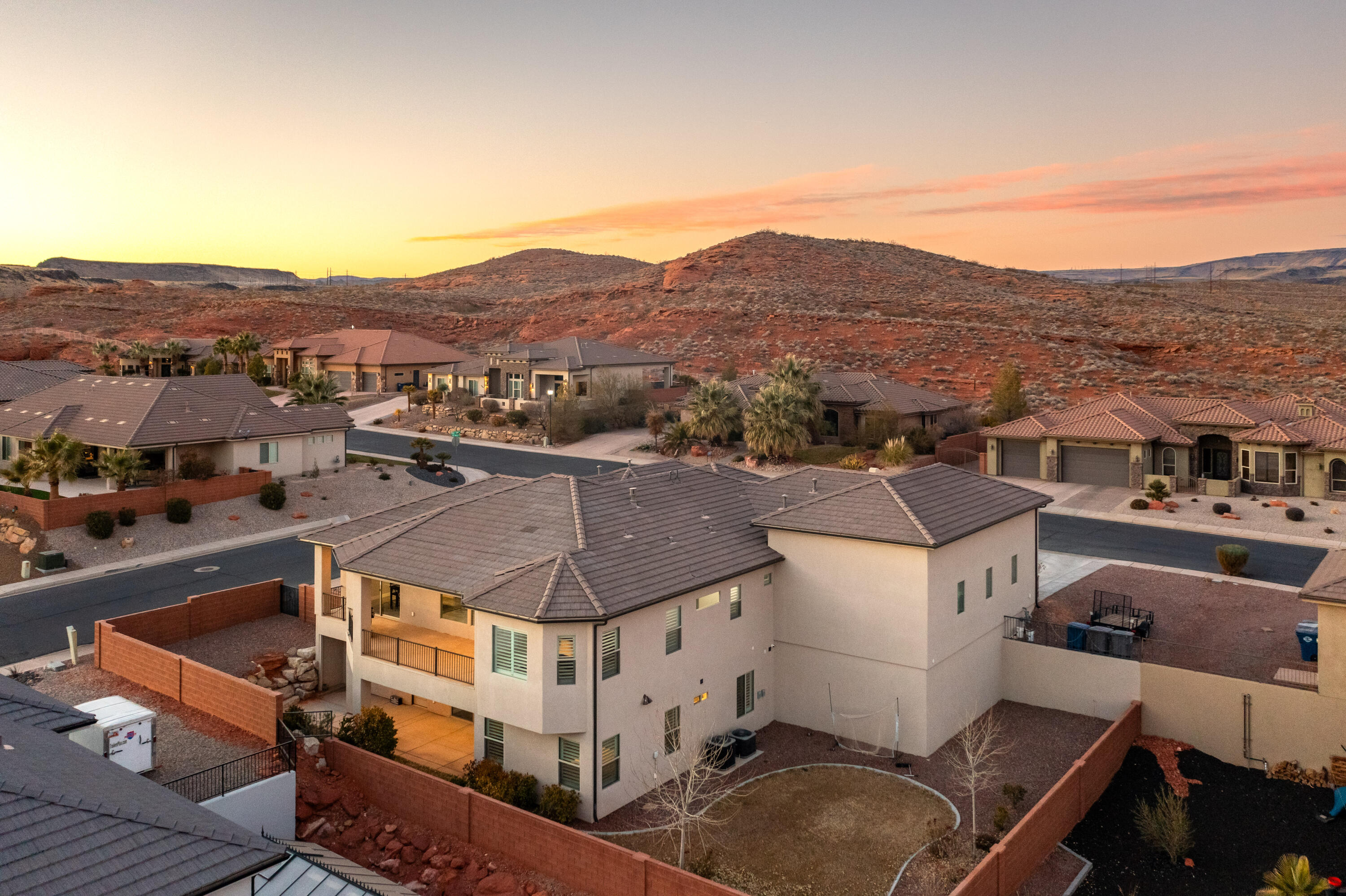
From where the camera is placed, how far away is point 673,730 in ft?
71.9

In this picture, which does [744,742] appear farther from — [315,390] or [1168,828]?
[315,390]

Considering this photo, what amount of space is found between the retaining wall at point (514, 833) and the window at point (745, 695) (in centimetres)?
712

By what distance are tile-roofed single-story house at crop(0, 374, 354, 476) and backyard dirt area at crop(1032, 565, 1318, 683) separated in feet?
130

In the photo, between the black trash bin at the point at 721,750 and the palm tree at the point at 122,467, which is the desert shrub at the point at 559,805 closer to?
the black trash bin at the point at 721,750

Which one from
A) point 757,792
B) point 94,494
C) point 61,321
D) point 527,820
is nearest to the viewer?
point 527,820

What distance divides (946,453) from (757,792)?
4219 centimetres

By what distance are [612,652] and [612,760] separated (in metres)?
2.37

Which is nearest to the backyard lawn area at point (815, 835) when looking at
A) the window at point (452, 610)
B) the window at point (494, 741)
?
the window at point (494, 741)

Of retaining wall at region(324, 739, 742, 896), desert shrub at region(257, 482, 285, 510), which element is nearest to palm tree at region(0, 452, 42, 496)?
desert shrub at region(257, 482, 285, 510)

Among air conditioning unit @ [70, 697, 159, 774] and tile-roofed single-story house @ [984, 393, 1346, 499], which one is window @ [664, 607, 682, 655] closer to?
air conditioning unit @ [70, 697, 159, 774]

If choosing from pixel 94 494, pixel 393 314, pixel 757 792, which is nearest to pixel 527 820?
pixel 757 792

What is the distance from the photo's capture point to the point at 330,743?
2148 cm

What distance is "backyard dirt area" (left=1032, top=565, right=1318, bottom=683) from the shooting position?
2616 cm

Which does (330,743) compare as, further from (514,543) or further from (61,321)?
(61,321)
